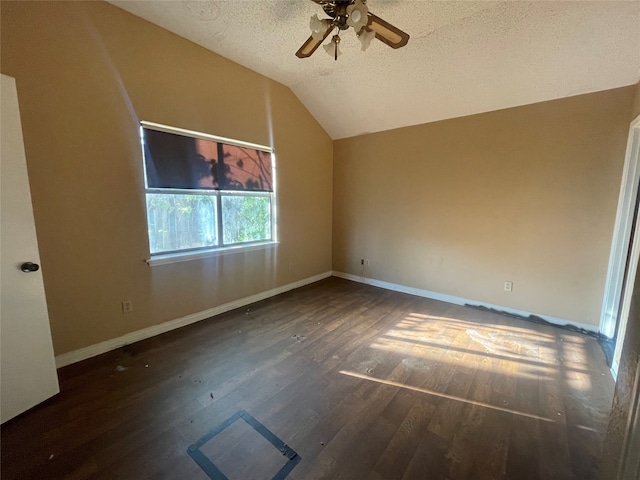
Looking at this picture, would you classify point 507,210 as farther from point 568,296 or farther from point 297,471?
point 297,471

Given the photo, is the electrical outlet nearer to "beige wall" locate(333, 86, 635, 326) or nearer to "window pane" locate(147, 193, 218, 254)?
"window pane" locate(147, 193, 218, 254)

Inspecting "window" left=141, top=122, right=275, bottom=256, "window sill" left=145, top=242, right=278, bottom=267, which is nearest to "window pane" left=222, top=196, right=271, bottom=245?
"window" left=141, top=122, right=275, bottom=256

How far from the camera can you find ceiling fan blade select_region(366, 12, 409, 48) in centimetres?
175

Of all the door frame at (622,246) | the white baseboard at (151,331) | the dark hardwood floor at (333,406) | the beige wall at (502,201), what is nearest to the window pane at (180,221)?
the white baseboard at (151,331)

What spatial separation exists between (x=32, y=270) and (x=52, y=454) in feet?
3.47

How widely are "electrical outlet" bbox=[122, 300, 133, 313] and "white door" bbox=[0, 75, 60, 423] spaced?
691 millimetres

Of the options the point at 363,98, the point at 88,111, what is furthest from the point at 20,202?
the point at 363,98

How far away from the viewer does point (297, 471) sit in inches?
53.7

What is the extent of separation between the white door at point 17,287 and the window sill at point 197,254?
92cm

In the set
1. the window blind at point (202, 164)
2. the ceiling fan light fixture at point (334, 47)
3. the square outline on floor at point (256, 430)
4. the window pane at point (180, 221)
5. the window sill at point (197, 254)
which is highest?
the ceiling fan light fixture at point (334, 47)

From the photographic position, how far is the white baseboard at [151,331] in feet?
7.29

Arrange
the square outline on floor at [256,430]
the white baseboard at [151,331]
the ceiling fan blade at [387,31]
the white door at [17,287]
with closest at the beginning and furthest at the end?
the square outline on floor at [256,430] < the white door at [17,287] < the ceiling fan blade at [387,31] < the white baseboard at [151,331]

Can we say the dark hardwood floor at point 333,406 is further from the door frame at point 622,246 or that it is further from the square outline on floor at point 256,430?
the door frame at point 622,246

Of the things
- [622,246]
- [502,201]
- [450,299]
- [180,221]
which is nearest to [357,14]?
[180,221]
